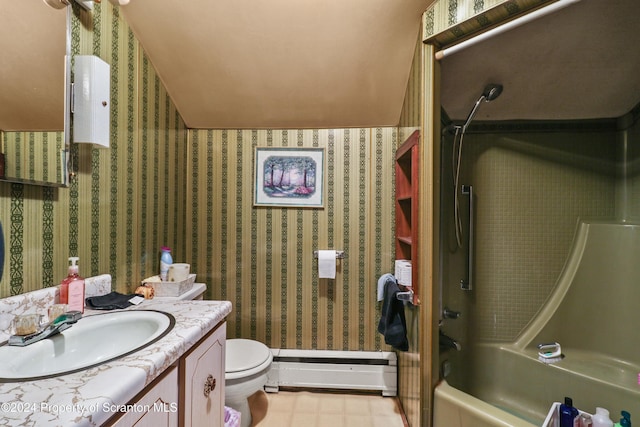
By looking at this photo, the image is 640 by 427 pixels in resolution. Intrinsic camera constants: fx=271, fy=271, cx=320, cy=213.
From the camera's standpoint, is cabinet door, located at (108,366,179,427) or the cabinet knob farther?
the cabinet knob

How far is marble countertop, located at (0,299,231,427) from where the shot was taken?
439mm

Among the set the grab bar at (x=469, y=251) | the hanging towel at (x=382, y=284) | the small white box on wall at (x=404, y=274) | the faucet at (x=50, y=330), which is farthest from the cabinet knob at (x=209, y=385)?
the grab bar at (x=469, y=251)

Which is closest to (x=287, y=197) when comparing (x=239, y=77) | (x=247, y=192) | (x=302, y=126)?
(x=247, y=192)

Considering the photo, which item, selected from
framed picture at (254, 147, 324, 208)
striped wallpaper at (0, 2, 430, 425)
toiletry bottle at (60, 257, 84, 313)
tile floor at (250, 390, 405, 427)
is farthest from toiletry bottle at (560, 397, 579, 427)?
toiletry bottle at (60, 257, 84, 313)

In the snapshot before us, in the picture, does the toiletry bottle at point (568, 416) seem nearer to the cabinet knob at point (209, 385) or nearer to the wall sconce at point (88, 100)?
the cabinet knob at point (209, 385)

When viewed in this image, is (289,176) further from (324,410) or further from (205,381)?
(324,410)

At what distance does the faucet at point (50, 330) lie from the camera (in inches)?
27.5

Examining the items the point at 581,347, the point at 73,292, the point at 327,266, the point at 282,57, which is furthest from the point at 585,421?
the point at 282,57

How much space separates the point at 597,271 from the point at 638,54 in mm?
1157

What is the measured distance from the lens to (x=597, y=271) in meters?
1.61

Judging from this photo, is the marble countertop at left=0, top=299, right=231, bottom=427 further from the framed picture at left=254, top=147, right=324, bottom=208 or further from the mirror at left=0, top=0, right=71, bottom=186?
the framed picture at left=254, top=147, right=324, bottom=208

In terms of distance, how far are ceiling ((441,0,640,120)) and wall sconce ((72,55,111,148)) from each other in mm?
1542

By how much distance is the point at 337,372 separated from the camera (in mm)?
1928

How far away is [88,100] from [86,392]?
3.69ft
